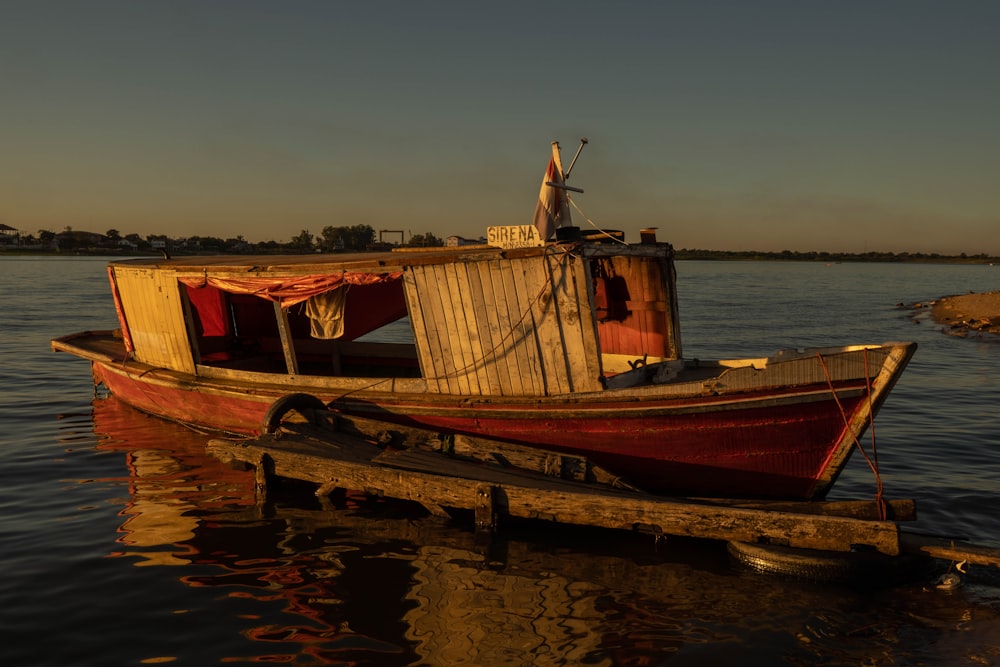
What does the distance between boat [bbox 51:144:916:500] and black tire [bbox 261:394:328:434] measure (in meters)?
0.05

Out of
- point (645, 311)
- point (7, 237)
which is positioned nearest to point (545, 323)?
point (645, 311)

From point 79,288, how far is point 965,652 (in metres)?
60.0

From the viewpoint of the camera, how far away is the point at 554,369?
912 centimetres

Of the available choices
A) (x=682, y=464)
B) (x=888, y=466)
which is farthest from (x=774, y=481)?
(x=888, y=466)

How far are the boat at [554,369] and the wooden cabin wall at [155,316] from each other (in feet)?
0.13

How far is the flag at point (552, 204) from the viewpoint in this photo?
30.6ft

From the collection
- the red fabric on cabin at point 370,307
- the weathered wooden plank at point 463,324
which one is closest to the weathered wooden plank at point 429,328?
the weathered wooden plank at point 463,324

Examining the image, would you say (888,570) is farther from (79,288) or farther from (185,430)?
(79,288)

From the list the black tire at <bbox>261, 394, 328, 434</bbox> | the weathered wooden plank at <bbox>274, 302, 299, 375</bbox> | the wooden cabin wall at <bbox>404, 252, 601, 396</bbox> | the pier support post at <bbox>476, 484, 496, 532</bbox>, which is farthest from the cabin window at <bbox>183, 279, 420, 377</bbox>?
the pier support post at <bbox>476, 484, 496, 532</bbox>

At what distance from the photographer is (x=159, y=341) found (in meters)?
13.2

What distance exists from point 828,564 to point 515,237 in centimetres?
519

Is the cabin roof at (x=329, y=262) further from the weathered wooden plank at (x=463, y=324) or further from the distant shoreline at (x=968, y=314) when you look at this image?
the distant shoreline at (x=968, y=314)

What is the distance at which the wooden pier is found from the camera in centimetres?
726

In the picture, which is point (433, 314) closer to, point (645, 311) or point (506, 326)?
point (506, 326)
